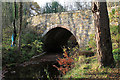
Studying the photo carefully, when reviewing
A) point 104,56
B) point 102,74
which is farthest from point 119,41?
point 102,74

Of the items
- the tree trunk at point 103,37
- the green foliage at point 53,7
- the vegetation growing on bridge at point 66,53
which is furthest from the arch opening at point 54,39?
the tree trunk at point 103,37

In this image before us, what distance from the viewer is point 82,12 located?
953 centimetres

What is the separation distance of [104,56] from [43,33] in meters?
8.44

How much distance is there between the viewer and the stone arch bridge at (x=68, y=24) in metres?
9.34

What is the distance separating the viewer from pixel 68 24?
10.3m

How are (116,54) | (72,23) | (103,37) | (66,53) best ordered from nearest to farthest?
1. (103,37)
2. (116,54)
3. (66,53)
4. (72,23)

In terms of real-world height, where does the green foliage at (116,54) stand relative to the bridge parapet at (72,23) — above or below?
below

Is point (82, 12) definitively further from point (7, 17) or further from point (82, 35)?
point (7, 17)

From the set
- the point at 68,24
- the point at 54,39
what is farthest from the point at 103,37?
the point at 54,39

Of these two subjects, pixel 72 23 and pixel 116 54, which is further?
pixel 72 23

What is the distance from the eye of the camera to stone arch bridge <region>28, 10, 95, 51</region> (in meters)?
9.34

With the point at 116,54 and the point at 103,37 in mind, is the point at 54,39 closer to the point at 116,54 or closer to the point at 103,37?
the point at 116,54

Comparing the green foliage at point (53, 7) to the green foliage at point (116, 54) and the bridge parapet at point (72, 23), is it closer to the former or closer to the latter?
the bridge parapet at point (72, 23)

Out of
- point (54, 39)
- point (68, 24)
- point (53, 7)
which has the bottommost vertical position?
point (54, 39)
